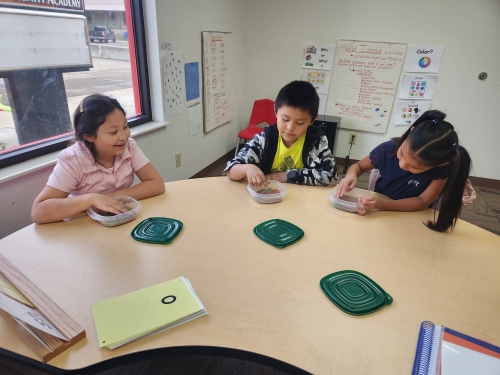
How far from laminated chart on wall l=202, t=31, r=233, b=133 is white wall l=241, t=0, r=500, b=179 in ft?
1.84

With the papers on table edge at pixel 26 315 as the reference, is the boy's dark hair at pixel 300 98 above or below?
above

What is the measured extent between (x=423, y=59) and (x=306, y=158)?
91.7 inches

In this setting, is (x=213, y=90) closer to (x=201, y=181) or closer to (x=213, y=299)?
(x=201, y=181)

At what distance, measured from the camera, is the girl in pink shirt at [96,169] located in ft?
3.63

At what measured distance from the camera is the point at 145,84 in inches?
93.4

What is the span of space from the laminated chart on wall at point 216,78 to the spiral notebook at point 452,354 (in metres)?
2.69

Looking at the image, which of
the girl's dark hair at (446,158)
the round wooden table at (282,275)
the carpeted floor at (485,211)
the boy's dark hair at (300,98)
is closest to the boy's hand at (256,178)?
the round wooden table at (282,275)

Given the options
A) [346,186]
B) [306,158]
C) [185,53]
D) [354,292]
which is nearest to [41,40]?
[185,53]

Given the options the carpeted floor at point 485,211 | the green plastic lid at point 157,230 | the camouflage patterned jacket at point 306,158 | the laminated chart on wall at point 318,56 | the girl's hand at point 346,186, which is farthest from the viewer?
the laminated chart on wall at point 318,56

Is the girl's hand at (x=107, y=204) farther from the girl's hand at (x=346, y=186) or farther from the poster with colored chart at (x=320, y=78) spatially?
the poster with colored chart at (x=320, y=78)

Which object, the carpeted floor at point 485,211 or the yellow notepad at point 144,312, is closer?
the yellow notepad at point 144,312

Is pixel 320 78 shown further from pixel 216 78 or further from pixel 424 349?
pixel 424 349

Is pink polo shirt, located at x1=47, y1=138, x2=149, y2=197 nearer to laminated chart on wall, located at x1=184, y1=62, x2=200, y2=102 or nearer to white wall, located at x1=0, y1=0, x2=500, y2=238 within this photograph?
white wall, located at x1=0, y1=0, x2=500, y2=238

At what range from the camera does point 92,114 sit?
1.21m
